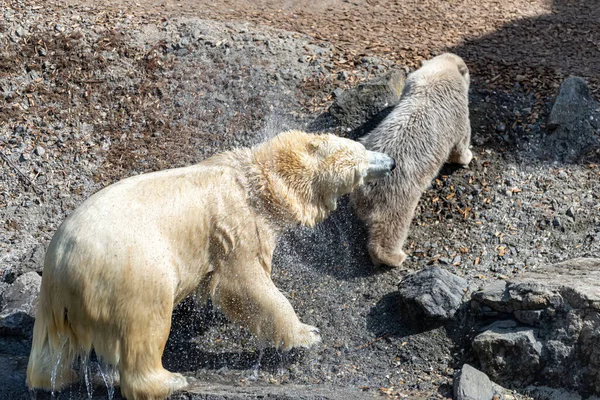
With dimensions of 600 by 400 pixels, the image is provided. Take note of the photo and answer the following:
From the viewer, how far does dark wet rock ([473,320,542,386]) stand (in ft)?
15.7

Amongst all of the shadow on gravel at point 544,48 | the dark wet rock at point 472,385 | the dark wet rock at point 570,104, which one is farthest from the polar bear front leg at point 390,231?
the shadow on gravel at point 544,48

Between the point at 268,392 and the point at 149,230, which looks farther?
the point at 268,392

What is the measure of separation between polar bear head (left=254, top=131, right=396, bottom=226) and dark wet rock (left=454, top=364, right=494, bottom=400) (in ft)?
4.71

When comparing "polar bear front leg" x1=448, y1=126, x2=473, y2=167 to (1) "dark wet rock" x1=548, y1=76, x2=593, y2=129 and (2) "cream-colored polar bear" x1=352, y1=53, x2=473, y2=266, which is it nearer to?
(2) "cream-colored polar bear" x1=352, y1=53, x2=473, y2=266

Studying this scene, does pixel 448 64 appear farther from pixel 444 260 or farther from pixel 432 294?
pixel 432 294

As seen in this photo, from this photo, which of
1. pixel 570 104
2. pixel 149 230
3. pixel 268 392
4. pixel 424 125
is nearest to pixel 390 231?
pixel 424 125

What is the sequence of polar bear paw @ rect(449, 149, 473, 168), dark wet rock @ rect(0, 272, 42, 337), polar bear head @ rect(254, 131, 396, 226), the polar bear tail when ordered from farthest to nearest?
polar bear paw @ rect(449, 149, 473, 168) → dark wet rock @ rect(0, 272, 42, 337) → polar bear head @ rect(254, 131, 396, 226) → the polar bear tail

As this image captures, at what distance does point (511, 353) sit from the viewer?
4.84 metres

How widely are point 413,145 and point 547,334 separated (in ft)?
7.25

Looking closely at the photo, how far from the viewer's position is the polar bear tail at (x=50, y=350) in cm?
435

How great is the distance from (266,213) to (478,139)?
319 cm

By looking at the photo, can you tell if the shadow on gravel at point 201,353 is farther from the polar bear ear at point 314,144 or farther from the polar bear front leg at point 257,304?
the polar bear ear at point 314,144

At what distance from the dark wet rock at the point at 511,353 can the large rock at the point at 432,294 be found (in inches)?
14.5

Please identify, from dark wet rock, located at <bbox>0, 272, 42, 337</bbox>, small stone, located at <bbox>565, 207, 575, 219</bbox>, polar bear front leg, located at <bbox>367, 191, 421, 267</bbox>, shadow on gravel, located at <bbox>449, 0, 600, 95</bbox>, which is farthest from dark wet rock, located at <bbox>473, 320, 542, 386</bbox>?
shadow on gravel, located at <bbox>449, 0, 600, 95</bbox>
